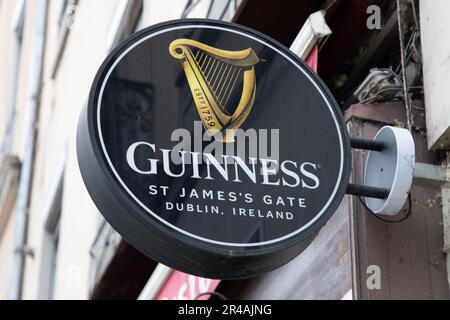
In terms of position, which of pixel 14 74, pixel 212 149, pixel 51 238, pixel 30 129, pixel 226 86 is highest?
pixel 14 74

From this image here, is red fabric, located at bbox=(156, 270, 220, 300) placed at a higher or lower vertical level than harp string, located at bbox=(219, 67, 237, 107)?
lower

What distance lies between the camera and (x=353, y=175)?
195 inches

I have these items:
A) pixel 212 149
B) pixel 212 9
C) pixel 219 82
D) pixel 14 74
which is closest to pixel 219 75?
pixel 219 82

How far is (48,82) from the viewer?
540 inches

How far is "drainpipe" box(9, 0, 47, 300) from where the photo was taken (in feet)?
43.0

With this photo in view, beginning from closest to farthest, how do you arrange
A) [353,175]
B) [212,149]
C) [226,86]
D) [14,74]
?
[212,149], [226,86], [353,175], [14,74]

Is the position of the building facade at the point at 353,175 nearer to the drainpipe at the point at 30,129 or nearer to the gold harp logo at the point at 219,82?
the drainpipe at the point at 30,129

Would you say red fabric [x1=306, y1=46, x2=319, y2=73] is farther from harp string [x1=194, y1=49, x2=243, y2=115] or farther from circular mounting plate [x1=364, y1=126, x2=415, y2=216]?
harp string [x1=194, y1=49, x2=243, y2=115]

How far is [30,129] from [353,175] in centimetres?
924

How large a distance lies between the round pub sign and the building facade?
0.59 meters

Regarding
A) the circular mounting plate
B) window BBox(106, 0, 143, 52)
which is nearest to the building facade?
window BBox(106, 0, 143, 52)

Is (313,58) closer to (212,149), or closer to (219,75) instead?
(219,75)
